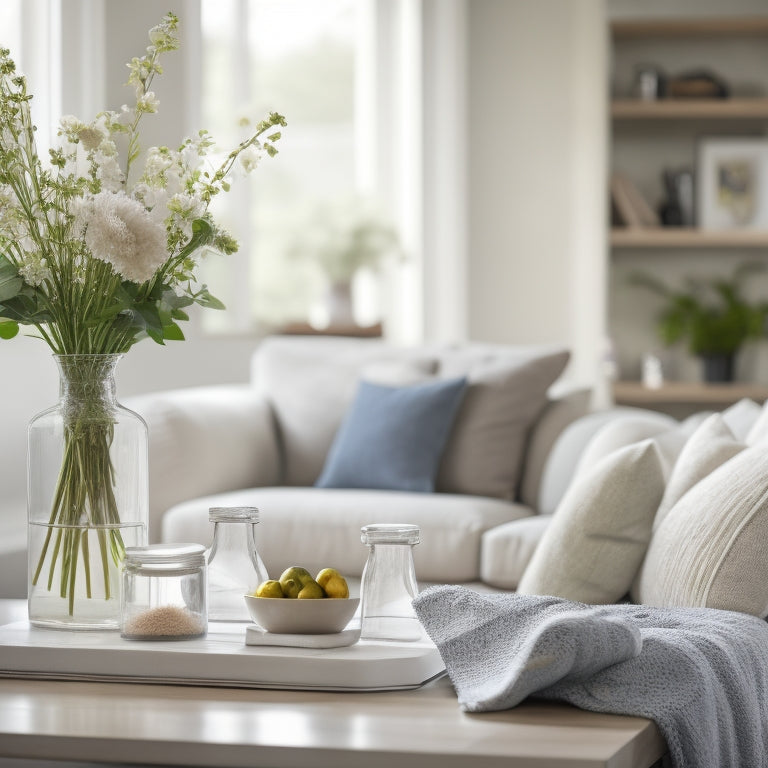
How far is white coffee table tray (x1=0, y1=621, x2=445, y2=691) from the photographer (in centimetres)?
144

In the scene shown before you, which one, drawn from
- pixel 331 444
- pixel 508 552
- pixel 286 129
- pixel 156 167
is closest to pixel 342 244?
pixel 286 129

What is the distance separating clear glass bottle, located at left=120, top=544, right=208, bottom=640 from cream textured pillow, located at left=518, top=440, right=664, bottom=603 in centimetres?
71

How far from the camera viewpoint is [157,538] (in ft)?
10.4

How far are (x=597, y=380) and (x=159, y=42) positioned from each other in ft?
13.1

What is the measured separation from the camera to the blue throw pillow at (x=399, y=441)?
3.32m

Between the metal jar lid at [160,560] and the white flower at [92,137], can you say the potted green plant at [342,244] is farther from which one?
the metal jar lid at [160,560]

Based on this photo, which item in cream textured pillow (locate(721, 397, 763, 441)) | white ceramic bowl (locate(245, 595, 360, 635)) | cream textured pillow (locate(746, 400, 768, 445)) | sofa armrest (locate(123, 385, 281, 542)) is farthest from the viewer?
sofa armrest (locate(123, 385, 281, 542))

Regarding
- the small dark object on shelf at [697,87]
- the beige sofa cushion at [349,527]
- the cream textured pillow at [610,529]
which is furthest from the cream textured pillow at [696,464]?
the small dark object on shelf at [697,87]

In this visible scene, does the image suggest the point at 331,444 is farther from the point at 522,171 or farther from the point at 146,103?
the point at 522,171

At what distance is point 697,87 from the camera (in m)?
5.52

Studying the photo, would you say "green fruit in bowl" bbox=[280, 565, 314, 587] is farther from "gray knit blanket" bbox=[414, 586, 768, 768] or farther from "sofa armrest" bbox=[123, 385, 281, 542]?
"sofa armrest" bbox=[123, 385, 281, 542]

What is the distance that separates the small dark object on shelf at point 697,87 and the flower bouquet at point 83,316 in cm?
419

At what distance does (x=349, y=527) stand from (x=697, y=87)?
11.0 feet

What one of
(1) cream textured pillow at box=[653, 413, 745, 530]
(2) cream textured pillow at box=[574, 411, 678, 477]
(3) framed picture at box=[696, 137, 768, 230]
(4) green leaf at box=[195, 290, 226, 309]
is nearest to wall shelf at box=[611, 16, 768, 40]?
(3) framed picture at box=[696, 137, 768, 230]
